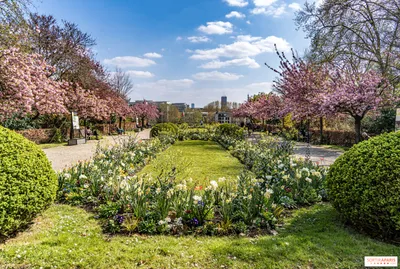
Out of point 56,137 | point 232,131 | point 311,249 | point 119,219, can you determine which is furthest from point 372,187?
point 56,137

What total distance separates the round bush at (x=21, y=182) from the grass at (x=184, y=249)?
0.98 ft

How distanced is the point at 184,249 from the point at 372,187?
2327mm

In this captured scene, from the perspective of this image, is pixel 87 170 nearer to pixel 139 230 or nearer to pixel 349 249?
pixel 139 230

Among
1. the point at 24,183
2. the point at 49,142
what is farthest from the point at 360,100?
the point at 49,142

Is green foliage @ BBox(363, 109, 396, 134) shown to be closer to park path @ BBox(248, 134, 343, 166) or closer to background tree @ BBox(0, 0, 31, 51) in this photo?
park path @ BBox(248, 134, 343, 166)

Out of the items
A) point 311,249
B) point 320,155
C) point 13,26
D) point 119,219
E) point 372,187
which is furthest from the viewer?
point 320,155

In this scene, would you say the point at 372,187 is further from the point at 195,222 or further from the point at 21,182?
the point at 21,182

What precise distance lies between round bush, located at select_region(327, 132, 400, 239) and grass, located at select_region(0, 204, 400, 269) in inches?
9.6

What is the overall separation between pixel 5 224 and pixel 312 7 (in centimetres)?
1753

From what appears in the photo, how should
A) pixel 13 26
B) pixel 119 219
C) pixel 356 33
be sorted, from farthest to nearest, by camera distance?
pixel 356 33 < pixel 13 26 < pixel 119 219

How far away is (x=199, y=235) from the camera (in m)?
3.34

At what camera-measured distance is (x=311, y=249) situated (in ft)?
9.39

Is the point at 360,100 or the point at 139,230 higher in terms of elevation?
the point at 360,100

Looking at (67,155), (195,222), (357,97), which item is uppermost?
(357,97)
